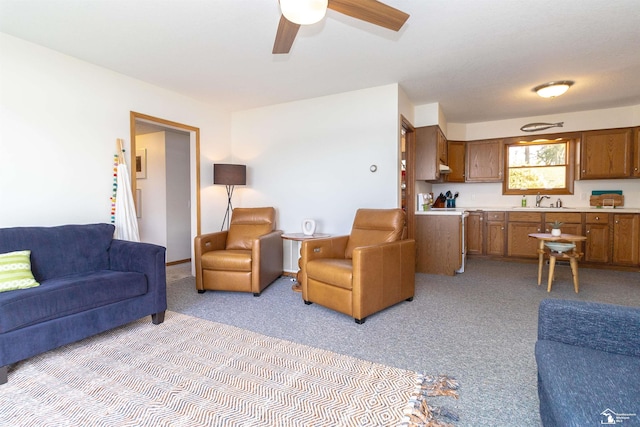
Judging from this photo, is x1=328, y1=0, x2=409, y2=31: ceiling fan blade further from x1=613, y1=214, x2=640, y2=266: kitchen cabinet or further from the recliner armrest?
x1=613, y1=214, x2=640, y2=266: kitchen cabinet

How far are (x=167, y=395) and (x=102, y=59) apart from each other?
3055 mm

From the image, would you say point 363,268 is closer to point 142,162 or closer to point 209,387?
point 209,387

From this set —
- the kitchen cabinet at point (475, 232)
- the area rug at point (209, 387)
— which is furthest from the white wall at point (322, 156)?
the kitchen cabinet at point (475, 232)

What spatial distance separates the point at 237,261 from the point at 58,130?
2.03 metres

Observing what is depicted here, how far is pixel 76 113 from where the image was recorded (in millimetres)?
2928

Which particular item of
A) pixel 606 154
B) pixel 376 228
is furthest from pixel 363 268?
pixel 606 154

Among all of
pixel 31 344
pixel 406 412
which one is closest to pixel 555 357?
pixel 406 412

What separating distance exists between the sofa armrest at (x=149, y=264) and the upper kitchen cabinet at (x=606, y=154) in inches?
233

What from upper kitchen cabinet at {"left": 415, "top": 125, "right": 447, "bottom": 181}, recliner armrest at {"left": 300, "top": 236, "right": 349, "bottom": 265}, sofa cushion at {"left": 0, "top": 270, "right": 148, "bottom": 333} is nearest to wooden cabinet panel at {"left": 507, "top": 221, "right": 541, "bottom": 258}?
upper kitchen cabinet at {"left": 415, "top": 125, "right": 447, "bottom": 181}

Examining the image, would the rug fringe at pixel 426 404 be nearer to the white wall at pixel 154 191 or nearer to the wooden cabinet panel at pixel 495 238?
the wooden cabinet panel at pixel 495 238

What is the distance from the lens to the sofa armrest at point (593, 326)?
116 centimetres

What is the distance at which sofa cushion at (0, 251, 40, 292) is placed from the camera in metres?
1.98

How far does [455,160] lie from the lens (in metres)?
5.45

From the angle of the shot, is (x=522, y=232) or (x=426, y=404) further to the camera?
(x=522, y=232)
